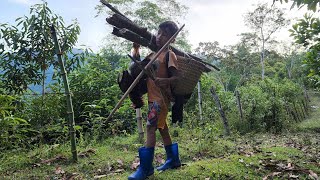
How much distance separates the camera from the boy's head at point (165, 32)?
3.99m

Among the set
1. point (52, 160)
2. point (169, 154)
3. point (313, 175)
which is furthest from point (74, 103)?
point (313, 175)

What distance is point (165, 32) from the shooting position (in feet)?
13.1

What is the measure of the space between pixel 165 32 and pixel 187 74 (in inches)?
22.6

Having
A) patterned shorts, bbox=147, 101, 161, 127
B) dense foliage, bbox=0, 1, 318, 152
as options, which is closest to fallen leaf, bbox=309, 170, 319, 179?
dense foliage, bbox=0, 1, 318, 152

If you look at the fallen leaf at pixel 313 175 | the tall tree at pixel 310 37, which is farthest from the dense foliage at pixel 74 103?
the fallen leaf at pixel 313 175

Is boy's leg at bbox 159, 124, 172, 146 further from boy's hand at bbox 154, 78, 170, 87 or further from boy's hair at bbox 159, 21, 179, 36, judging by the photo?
boy's hair at bbox 159, 21, 179, 36

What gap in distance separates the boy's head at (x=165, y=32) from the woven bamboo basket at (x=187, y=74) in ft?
0.91

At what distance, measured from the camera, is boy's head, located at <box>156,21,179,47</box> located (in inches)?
157

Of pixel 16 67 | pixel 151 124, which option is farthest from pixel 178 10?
pixel 151 124

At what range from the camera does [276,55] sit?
3834 cm

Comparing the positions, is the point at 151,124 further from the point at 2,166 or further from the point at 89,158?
the point at 2,166

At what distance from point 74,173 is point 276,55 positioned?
37276 mm

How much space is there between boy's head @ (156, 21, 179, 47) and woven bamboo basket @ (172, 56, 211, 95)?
0.91 ft

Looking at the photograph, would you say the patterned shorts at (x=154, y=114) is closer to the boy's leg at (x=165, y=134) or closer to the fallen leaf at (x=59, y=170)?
the boy's leg at (x=165, y=134)
